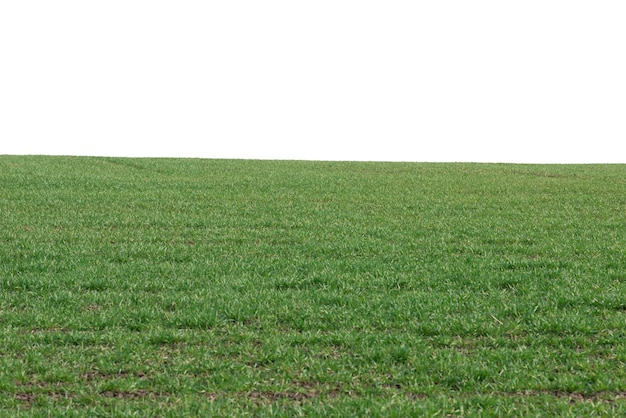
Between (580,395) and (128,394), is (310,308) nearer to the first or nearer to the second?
(128,394)

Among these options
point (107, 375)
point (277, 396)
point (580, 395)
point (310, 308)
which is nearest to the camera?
point (277, 396)

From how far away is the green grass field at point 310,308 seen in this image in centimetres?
821

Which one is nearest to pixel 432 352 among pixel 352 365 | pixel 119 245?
pixel 352 365

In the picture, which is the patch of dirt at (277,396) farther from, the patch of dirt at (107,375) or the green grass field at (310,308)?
the patch of dirt at (107,375)

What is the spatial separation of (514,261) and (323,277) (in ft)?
13.4

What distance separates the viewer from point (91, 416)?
759cm

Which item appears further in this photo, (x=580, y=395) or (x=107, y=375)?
(x=107, y=375)

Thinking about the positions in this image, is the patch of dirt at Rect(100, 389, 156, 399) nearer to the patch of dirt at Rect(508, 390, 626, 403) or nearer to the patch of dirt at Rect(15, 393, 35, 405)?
the patch of dirt at Rect(15, 393, 35, 405)

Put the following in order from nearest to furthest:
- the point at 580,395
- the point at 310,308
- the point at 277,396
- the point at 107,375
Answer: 1. the point at 277,396
2. the point at 580,395
3. the point at 107,375
4. the point at 310,308

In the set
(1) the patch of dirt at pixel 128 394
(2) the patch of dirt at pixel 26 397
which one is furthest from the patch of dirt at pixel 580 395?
(2) the patch of dirt at pixel 26 397

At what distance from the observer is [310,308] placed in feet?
36.5

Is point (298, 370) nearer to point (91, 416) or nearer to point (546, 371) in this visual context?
point (91, 416)

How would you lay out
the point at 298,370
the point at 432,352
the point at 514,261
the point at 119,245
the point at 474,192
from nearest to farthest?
the point at 298,370
the point at 432,352
the point at 514,261
the point at 119,245
the point at 474,192

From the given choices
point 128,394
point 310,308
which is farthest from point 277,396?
point 310,308
